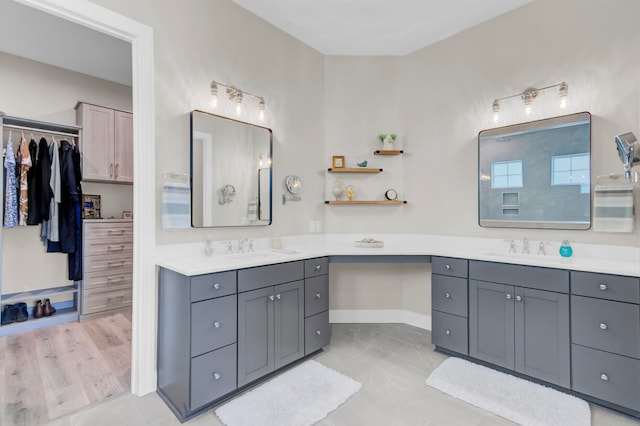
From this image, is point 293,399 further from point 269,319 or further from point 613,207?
point 613,207

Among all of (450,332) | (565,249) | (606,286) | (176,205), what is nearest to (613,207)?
(565,249)

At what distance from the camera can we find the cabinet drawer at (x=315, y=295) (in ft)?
8.01

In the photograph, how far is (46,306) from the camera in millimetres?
3297

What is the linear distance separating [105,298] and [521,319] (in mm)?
4167

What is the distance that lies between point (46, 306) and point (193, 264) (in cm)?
263

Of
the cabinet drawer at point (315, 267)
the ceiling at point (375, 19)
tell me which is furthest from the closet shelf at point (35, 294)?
the ceiling at point (375, 19)

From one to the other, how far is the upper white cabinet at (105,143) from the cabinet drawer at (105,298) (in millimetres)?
1284

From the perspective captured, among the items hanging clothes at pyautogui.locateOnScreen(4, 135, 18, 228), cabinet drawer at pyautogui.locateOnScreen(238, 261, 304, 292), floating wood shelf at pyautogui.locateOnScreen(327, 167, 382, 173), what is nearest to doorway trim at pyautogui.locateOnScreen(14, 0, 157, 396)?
cabinet drawer at pyautogui.locateOnScreen(238, 261, 304, 292)

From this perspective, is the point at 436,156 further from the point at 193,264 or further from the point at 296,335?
the point at 193,264

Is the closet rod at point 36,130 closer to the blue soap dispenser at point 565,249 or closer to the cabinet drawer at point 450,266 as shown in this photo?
the cabinet drawer at point 450,266

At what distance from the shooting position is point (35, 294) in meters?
3.22

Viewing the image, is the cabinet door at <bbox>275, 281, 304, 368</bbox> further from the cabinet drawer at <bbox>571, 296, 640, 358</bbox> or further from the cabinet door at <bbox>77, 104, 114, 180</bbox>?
the cabinet door at <bbox>77, 104, 114, 180</bbox>


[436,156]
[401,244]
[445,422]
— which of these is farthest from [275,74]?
[445,422]

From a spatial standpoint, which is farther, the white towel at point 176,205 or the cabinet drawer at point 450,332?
the cabinet drawer at point 450,332
